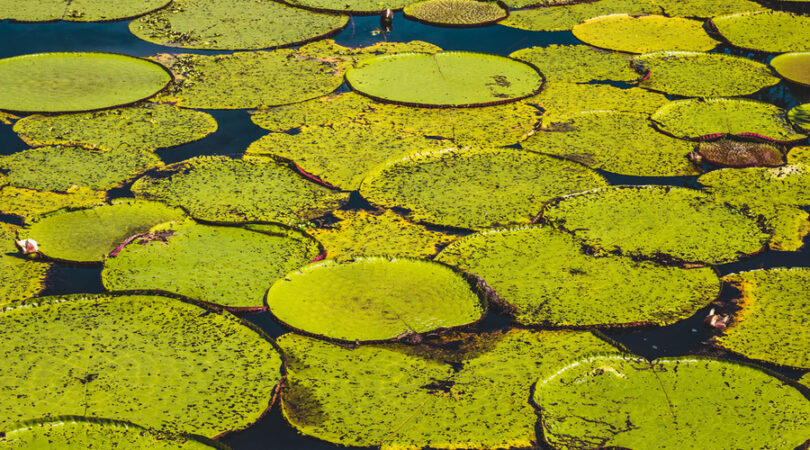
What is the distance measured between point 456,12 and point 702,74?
2.62 metres

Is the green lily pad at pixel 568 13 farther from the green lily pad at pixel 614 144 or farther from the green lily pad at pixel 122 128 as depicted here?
the green lily pad at pixel 122 128

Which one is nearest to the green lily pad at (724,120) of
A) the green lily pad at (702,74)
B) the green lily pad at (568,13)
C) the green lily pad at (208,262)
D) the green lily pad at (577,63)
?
the green lily pad at (702,74)

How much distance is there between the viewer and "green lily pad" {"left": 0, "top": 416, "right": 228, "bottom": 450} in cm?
238

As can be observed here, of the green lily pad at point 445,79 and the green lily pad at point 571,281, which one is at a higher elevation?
the green lily pad at point 445,79

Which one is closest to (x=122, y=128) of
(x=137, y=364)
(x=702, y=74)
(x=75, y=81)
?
(x=75, y=81)

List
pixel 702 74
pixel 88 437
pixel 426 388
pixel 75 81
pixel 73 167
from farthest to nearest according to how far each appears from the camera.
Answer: pixel 702 74, pixel 75 81, pixel 73 167, pixel 426 388, pixel 88 437

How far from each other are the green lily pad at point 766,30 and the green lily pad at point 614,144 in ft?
7.18

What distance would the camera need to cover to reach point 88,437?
241 cm

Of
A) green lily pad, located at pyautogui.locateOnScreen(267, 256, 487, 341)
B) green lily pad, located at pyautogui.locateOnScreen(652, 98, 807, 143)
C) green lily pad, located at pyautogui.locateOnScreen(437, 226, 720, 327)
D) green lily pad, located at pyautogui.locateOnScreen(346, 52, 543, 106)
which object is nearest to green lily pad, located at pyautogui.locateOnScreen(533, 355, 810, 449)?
green lily pad, located at pyautogui.locateOnScreen(437, 226, 720, 327)

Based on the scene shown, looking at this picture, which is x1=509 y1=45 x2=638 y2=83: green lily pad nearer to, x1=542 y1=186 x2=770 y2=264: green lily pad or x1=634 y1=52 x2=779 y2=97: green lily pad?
x1=634 y1=52 x2=779 y2=97: green lily pad

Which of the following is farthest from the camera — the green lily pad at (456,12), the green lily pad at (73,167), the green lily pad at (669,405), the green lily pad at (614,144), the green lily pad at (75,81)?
the green lily pad at (456,12)

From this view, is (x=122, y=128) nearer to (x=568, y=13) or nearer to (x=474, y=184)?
(x=474, y=184)

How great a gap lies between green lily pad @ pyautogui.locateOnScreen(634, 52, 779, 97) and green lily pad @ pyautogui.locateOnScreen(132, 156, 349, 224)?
3116mm

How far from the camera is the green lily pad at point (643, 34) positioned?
6.56 metres
